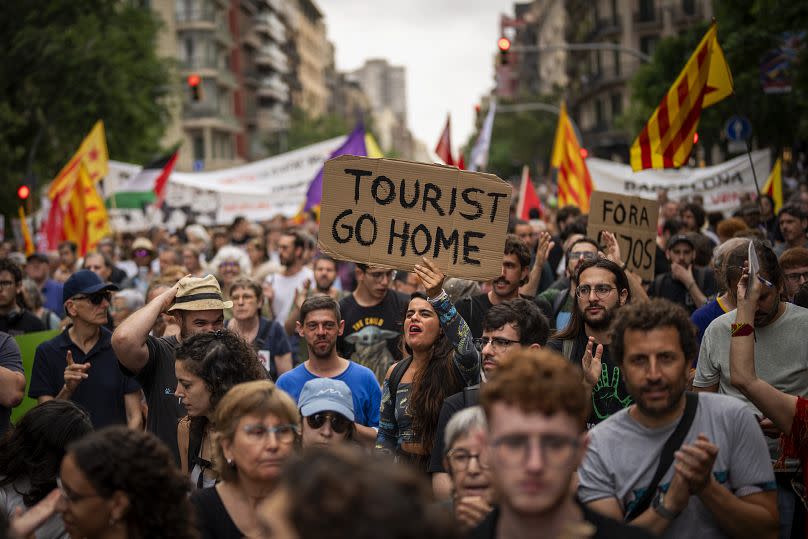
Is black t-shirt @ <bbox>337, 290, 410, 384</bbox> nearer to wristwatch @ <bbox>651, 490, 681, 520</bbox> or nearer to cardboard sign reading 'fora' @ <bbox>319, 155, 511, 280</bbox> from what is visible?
cardboard sign reading 'fora' @ <bbox>319, 155, 511, 280</bbox>

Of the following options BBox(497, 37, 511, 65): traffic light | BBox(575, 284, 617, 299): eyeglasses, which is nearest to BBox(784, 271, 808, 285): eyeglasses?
BBox(575, 284, 617, 299): eyeglasses

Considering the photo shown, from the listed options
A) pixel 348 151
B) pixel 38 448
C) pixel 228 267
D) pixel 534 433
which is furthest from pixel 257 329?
pixel 348 151

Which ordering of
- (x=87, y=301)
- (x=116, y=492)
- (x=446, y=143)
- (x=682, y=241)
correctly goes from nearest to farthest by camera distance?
(x=116, y=492)
(x=87, y=301)
(x=682, y=241)
(x=446, y=143)

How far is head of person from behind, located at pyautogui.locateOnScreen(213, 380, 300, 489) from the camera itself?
12.4ft

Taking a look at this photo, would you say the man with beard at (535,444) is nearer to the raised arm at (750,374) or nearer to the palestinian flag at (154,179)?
the raised arm at (750,374)

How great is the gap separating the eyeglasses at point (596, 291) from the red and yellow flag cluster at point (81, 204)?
1053 centimetres

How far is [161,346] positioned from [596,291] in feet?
8.09

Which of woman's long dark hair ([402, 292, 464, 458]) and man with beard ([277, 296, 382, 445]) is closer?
woman's long dark hair ([402, 292, 464, 458])

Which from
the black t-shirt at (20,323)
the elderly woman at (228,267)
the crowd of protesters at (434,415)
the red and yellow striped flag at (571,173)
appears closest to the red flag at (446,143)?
the red and yellow striped flag at (571,173)

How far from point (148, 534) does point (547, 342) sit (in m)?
2.60

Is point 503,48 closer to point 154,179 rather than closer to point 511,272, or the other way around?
point 154,179

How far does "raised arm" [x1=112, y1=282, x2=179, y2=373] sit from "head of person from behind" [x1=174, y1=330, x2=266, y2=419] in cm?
76

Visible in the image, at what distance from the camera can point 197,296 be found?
628cm

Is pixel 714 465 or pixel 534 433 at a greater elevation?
pixel 534 433
